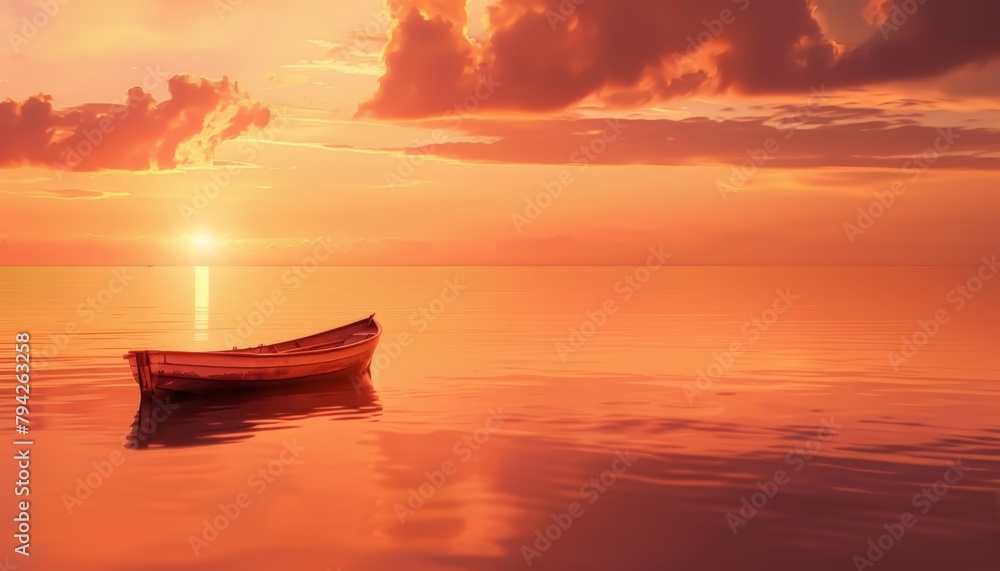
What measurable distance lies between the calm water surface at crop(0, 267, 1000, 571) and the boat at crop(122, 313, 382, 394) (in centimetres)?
70

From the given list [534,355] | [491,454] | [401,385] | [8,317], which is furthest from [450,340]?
[8,317]

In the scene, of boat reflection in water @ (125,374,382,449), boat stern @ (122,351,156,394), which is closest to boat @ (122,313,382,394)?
boat stern @ (122,351,156,394)

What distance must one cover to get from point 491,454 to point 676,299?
254 feet

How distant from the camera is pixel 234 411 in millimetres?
28375

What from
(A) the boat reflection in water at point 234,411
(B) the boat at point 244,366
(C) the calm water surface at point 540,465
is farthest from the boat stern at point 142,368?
(C) the calm water surface at point 540,465

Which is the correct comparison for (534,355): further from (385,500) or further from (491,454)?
(385,500)

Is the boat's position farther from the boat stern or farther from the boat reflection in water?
the boat reflection in water

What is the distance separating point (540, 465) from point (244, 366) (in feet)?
46.2

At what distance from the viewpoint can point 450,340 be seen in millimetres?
51531

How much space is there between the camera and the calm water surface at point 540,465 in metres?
14.6

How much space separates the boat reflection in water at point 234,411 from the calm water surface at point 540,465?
0.16 metres

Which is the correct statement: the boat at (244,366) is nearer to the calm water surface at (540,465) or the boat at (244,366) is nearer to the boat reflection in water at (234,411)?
the boat reflection in water at (234,411)

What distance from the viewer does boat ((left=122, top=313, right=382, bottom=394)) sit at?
93.0 feet

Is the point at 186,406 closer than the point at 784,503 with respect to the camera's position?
No
